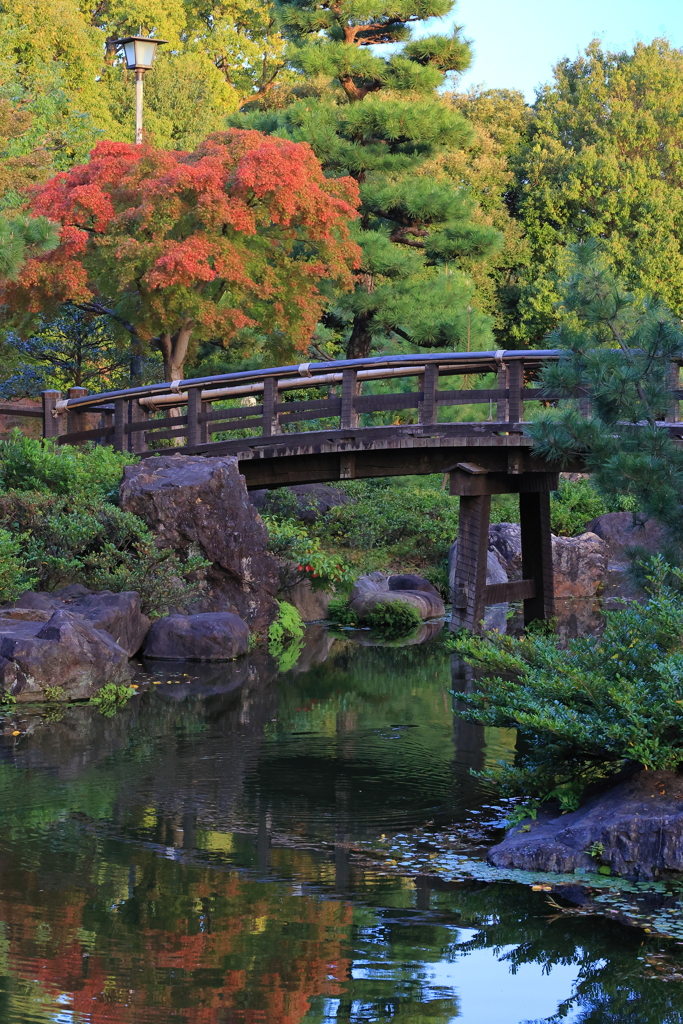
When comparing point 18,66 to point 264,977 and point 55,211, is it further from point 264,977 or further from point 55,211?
point 264,977

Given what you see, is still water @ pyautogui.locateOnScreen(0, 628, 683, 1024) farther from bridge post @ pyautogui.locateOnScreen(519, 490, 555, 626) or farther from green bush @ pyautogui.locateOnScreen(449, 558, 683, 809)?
bridge post @ pyautogui.locateOnScreen(519, 490, 555, 626)

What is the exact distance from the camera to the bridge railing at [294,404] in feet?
44.1

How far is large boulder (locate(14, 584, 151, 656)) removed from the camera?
11.7 meters

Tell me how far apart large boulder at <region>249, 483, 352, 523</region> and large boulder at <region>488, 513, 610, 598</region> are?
2594 mm

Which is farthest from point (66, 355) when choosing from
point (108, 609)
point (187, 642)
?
point (108, 609)

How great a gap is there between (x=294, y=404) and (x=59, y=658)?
6.84 m

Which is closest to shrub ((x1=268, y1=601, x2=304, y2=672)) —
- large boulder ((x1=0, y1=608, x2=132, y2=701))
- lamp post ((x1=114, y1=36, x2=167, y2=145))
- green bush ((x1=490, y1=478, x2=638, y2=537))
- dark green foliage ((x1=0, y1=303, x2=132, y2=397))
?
large boulder ((x1=0, y1=608, x2=132, y2=701))

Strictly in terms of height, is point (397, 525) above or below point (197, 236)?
below

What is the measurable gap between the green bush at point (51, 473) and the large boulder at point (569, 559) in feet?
23.4

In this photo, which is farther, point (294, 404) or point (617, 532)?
point (617, 532)

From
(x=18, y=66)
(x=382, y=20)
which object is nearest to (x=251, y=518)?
(x=382, y=20)

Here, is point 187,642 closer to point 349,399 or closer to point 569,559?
point 349,399

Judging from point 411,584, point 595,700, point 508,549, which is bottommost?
point 595,700

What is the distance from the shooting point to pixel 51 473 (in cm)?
1416
